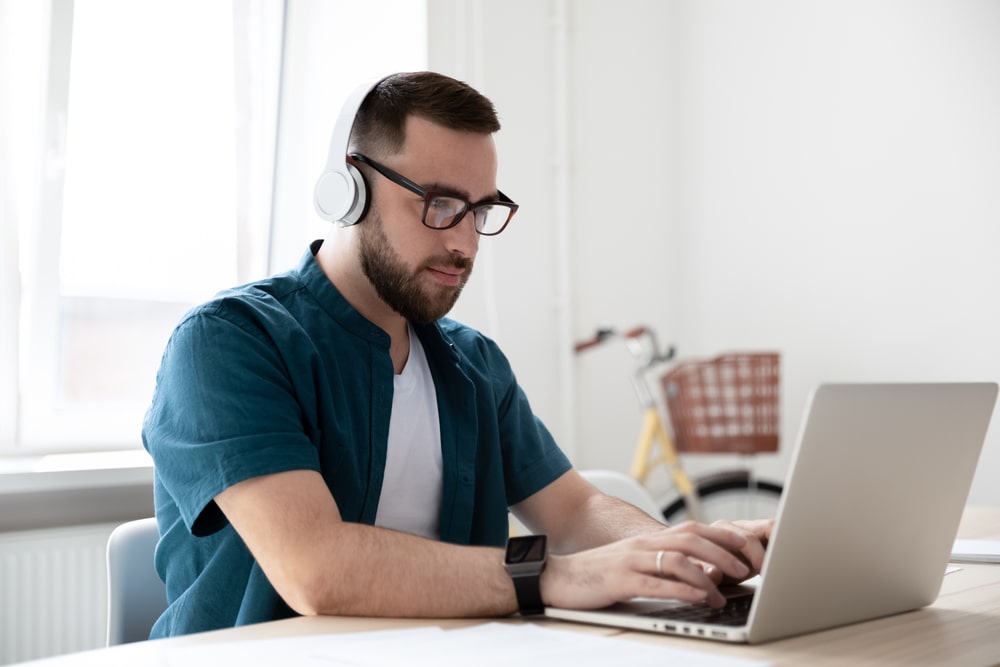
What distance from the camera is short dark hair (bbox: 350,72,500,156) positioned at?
1.44 m

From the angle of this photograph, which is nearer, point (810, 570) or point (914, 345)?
point (810, 570)

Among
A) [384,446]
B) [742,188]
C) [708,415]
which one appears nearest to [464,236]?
[384,446]

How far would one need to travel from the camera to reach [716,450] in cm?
328

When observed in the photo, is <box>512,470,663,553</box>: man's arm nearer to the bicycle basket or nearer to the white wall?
the white wall

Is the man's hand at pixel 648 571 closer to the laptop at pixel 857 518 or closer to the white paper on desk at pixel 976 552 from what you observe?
the laptop at pixel 857 518

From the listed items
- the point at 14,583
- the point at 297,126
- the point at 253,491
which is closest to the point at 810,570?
the point at 253,491

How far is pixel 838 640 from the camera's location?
0.86m

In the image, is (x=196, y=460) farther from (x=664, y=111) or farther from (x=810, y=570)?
(x=664, y=111)

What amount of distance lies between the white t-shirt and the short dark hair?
1.16 feet

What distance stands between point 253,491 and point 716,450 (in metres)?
2.43

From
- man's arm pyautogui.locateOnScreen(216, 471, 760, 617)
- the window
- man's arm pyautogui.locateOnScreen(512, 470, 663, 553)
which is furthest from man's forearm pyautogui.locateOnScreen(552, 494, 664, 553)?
the window

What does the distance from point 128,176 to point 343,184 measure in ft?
4.58

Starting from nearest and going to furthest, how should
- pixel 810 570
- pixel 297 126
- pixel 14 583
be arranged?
pixel 810 570, pixel 14 583, pixel 297 126

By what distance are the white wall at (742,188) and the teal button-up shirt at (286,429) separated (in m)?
1.47
